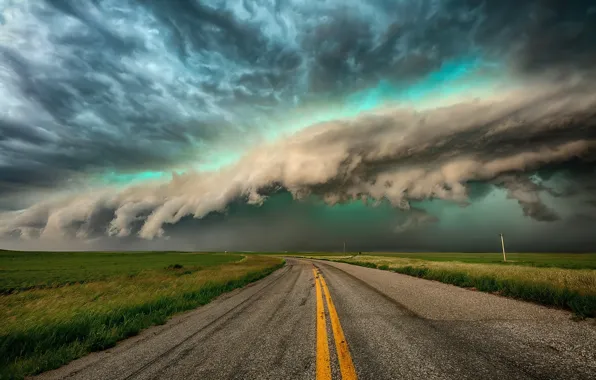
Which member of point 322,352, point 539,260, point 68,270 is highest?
point 322,352

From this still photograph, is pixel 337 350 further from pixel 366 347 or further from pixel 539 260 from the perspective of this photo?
pixel 539 260

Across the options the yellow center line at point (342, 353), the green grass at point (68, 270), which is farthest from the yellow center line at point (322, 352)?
the green grass at point (68, 270)

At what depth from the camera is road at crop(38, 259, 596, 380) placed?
12.5 ft

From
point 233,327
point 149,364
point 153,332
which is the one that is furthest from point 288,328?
point 153,332

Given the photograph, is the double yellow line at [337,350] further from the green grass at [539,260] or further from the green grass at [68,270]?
the green grass at [539,260]

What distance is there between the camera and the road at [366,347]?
3.80m

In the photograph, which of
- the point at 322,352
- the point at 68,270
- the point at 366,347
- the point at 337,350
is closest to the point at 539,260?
the point at 366,347

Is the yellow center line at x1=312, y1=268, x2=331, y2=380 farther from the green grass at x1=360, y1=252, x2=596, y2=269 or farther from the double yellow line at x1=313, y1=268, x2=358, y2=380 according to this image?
the green grass at x1=360, y1=252, x2=596, y2=269

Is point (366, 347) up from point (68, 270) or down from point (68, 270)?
up

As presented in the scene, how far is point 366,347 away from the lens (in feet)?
15.6

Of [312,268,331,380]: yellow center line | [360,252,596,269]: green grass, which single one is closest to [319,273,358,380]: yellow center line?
[312,268,331,380]: yellow center line

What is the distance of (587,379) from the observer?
332cm

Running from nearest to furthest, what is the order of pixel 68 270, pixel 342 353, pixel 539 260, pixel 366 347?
pixel 342 353
pixel 366 347
pixel 68 270
pixel 539 260

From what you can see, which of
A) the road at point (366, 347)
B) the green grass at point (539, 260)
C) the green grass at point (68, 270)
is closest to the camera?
the road at point (366, 347)
